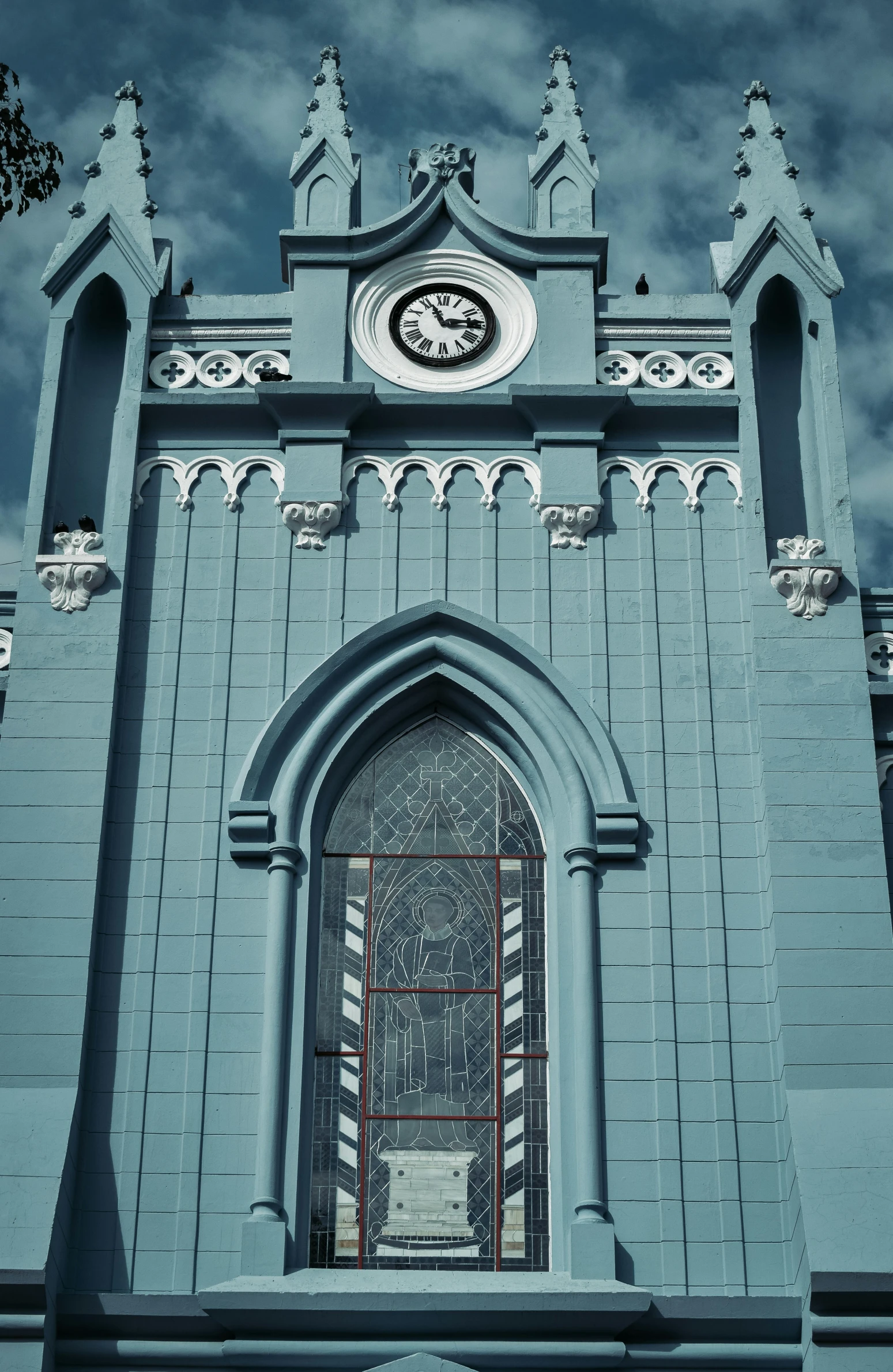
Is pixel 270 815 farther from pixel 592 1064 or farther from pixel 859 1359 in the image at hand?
pixel 859 1359

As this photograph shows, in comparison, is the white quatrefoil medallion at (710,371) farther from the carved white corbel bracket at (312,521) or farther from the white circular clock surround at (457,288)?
the carved white corbel bracket at (312,521)

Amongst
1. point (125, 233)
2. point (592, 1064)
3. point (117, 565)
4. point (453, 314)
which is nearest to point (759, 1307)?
point (592, 1064)

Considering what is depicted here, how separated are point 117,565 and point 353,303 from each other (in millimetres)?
3268

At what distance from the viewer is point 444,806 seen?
52.4 ft

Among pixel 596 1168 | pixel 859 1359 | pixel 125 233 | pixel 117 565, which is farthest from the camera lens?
pixel 125 233

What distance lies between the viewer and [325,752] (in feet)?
52.0

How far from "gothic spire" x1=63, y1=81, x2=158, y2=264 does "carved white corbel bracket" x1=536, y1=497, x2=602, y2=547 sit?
413 cm

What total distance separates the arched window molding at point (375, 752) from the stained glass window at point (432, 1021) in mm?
157

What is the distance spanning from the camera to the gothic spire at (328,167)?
1834cm

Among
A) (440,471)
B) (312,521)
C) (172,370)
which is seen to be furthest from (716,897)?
(172,370)

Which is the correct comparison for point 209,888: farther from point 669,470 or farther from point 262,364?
point 669,470

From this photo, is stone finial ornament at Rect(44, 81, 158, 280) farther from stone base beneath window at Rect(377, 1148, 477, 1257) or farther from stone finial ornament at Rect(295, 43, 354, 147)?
stone base beneath window at Rect(377, 1148, 477, 1257)

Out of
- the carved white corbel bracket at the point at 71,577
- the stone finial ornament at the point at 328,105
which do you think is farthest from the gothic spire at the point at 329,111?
the carved white corbel bracket at the point at 71,577

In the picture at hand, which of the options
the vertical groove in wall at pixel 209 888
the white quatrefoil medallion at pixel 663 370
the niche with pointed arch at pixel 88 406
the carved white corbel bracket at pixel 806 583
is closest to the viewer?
the vertical groove in wall at pixel 209 888
